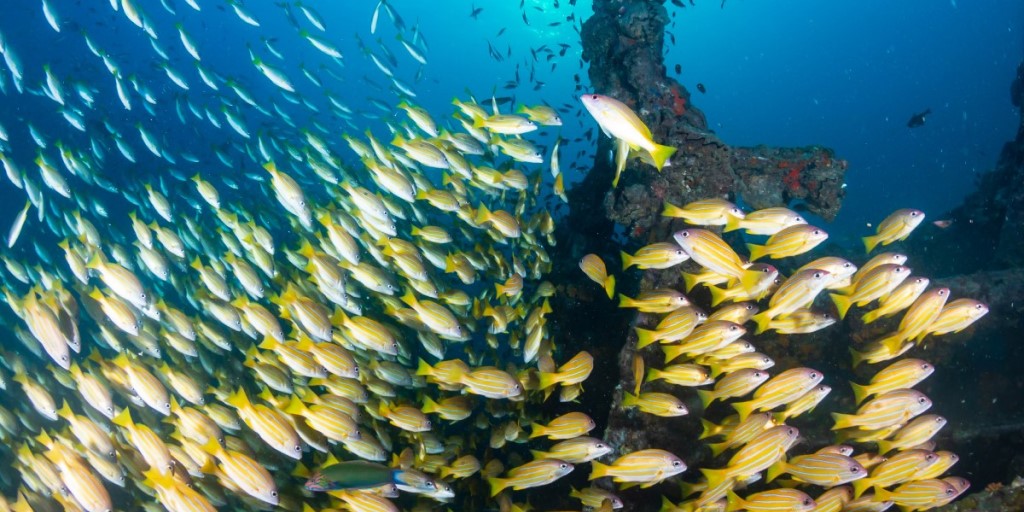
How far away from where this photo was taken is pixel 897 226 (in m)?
5.26

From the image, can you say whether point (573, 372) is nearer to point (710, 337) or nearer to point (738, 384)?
point (710, 337)

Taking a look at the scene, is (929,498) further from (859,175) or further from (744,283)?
(859,175)

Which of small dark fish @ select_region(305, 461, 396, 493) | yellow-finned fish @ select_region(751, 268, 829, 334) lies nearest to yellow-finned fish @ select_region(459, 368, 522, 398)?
small dark fish @ select_region(305, 461, 396, 493)

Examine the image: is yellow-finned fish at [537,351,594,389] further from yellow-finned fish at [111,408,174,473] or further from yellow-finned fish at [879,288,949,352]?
yellow-finned fish at [111,408,174,473]

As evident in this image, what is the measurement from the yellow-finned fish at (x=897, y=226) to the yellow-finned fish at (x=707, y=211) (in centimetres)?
157

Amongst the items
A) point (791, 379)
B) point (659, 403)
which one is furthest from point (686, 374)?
point (791, 379)

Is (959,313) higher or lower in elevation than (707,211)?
lower

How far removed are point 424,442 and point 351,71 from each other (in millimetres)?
119996

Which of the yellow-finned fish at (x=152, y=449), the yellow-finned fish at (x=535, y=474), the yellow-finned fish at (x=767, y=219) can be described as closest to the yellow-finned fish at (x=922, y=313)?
the yellow-finned fish at (x=767, y=219)

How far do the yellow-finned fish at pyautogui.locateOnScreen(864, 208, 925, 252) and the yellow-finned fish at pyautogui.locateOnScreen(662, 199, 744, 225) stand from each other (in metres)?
1.57

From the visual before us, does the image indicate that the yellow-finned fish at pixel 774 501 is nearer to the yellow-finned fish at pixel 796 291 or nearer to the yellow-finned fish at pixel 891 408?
the yellow-finned fish at pixel 891 408

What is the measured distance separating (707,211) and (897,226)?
2.13 meters

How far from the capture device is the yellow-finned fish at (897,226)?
5.23m

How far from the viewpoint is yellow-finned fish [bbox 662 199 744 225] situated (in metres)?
4.91
